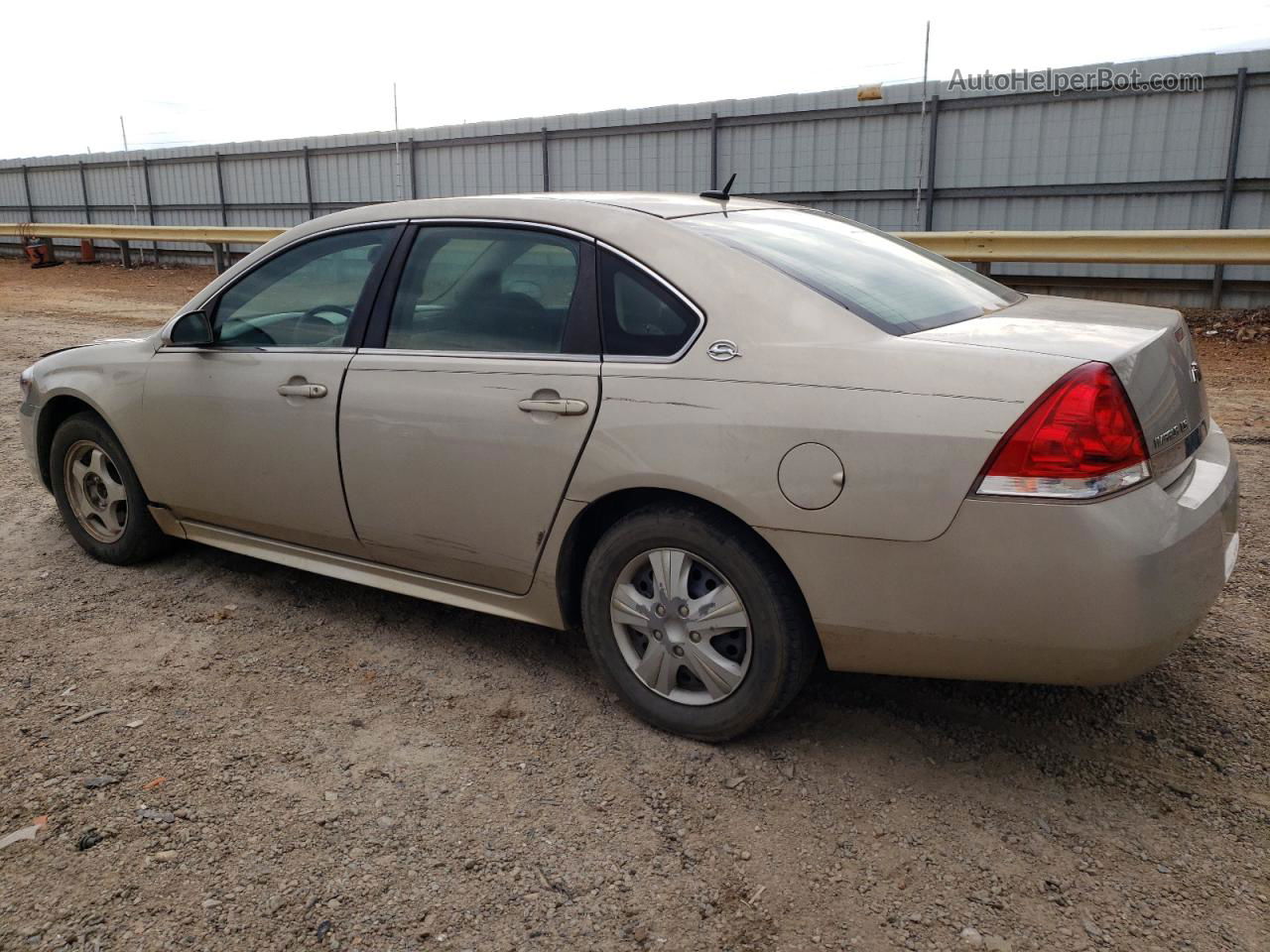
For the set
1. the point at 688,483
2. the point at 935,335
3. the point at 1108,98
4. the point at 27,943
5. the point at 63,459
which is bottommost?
the point at 27,943

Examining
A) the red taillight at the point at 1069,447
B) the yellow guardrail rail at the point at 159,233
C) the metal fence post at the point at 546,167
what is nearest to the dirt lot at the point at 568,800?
the red taillight at the point at 1069,447

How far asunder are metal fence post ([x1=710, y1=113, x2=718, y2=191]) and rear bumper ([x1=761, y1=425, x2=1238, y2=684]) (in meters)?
13.6

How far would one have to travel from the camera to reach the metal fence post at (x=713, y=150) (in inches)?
613

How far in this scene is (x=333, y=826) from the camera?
2.66m

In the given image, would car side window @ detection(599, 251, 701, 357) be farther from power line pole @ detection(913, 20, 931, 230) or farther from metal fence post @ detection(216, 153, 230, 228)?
metal fence post @ detection(216, 153, 230, 228)

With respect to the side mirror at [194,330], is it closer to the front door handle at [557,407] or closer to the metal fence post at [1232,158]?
the front door handle at [557,407]

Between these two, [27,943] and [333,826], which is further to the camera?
[333,826]

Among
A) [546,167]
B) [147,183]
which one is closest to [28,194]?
[147,183]

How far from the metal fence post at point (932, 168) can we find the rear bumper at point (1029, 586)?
38.4ft

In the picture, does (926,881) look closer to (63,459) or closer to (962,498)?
(962,498)

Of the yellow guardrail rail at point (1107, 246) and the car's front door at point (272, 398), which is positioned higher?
the yellow guardrail rail at point (1107, 246)

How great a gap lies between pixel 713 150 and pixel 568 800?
46.6 feet

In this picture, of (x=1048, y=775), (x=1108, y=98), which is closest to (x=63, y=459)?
(x=1048, y=775)

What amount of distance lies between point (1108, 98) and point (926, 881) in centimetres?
1209
